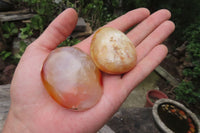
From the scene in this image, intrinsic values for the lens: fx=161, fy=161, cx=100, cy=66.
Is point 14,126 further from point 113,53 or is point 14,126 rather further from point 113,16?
point 113,16

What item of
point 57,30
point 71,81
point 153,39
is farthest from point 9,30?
point 153,39

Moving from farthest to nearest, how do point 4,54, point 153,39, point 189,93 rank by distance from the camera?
1. point 4,54
2. point 189,93
3. point 153,39

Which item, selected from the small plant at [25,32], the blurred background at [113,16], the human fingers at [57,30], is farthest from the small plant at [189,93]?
the small plant at [25,32]

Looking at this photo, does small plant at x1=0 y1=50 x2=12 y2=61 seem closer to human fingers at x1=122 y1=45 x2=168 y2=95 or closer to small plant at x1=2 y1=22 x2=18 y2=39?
small plant at x1=2 y1=22 x2=18 y2=39

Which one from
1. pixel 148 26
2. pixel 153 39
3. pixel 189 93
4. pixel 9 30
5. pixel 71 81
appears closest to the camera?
pixel 71 81

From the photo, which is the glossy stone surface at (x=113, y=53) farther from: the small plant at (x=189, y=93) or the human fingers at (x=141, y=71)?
the small plant at (x=189, y=93)

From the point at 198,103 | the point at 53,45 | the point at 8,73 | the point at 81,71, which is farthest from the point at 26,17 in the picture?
the point at 198,103

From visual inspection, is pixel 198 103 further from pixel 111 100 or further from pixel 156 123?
pixel 111 100
